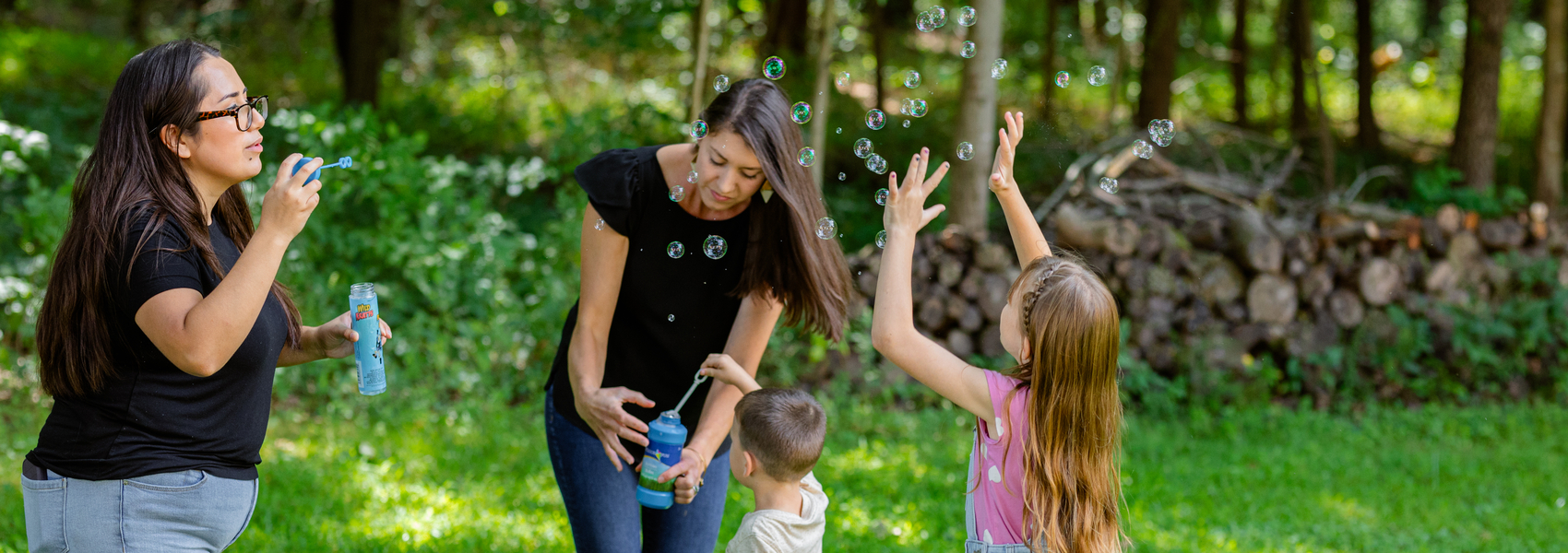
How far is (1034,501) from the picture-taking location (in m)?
1.87

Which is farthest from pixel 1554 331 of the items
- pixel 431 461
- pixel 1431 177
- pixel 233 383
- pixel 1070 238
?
pixel 233 383

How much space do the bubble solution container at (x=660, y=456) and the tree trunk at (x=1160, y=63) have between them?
7.41 m

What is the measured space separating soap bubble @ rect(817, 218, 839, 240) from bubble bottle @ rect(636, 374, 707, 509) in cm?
45

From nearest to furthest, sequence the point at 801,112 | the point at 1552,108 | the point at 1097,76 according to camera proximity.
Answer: the point at 801,112 → the point at 1097,76 → the point at 1552,108

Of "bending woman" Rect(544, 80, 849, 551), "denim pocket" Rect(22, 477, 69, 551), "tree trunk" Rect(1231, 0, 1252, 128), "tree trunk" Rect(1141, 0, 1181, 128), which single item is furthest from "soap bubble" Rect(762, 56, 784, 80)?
"tree trunk" Rect(1231, 0, 1252, 128)

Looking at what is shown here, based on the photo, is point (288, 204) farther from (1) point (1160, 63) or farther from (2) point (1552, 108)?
(1) point (1160, 63)

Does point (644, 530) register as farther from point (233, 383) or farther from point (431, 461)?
point (431, 461)

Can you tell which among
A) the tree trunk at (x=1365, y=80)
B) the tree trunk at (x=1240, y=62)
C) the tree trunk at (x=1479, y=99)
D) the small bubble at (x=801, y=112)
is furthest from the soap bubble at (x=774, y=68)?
the tree trunk at (x=1240, y=62)

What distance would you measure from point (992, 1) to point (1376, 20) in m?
12.3

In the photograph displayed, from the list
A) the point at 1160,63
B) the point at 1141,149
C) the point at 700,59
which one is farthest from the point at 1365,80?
the point at 1141,149

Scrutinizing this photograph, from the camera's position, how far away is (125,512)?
1.60 metres

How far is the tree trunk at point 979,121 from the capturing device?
5199 mm

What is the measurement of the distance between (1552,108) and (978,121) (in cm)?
412

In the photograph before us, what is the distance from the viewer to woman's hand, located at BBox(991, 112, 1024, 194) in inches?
77.4
